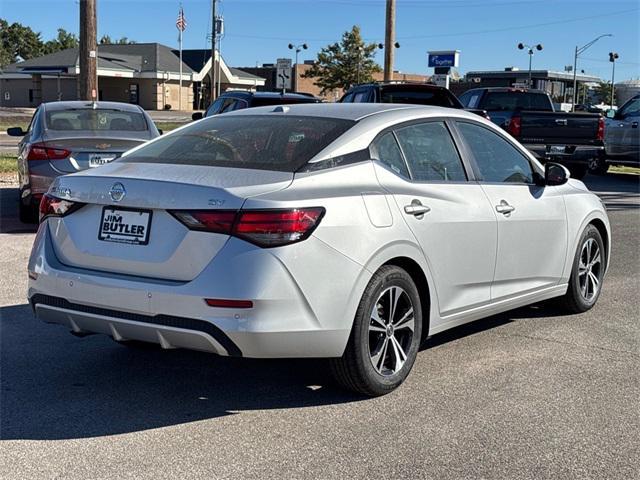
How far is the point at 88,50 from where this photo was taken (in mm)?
18062

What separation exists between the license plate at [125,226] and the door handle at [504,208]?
8.09ft

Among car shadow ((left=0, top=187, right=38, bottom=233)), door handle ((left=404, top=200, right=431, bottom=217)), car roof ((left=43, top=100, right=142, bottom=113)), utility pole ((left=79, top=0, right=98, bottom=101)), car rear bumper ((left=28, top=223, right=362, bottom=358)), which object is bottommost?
car shadow ((left=0, top=187, right=38, bottom=233))

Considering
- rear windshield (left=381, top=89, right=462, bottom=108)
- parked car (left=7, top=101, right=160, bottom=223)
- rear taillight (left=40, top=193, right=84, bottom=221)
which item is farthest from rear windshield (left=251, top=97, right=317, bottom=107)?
rear taillight (left=40, top=193, right=84, bottom=221)

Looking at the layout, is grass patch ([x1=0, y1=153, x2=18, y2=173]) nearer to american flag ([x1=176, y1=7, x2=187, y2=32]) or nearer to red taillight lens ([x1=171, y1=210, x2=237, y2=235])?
red taillight lens ([x1=171, y1=210, x2=237, y2=235])

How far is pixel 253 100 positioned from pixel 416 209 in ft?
31.9

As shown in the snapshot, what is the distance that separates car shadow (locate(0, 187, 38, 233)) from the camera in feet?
34.4

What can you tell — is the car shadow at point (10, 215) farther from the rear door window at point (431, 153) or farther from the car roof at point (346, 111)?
the rear door window at point (431, 153)

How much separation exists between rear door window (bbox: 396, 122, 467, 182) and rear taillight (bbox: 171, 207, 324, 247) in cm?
119

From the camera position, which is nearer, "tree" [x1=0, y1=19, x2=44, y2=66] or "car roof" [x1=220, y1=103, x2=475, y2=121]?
"car roof" [x1=220, y1=103, x2=475, y2=121]

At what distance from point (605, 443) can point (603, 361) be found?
1.49 meters

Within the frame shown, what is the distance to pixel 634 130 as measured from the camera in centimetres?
1917

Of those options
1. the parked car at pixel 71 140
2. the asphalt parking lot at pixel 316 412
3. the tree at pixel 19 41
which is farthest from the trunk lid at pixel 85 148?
the tree at pixel 19 41

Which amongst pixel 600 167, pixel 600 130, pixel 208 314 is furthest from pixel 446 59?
pixel 208 314

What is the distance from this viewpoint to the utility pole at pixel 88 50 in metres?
Answer: 17.7
